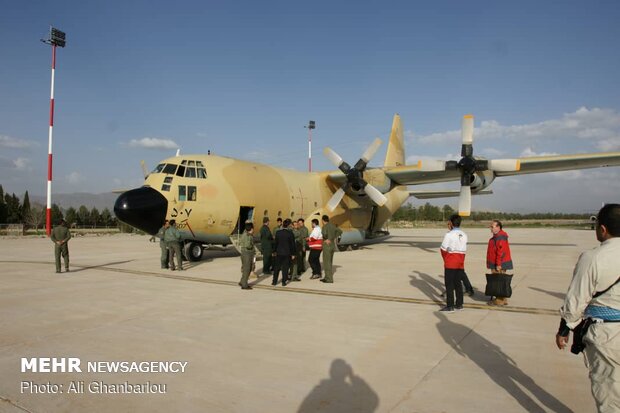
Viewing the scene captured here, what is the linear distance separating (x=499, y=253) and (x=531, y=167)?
41.0 ft

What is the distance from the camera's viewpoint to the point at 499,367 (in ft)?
15.7

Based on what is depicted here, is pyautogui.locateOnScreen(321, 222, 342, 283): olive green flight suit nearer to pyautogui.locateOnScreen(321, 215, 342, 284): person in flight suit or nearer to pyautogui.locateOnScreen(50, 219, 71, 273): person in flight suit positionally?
pyautogui.locateOnScreen(321, 215, 342, 284): person in flight suit

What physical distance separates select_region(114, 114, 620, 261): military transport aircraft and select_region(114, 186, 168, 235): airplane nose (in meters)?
0.03

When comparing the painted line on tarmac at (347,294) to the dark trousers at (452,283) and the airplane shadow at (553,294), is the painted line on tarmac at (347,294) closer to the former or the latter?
the dark trousers at (452,283)

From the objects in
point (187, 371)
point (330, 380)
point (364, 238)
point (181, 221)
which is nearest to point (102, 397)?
point (187, 371)

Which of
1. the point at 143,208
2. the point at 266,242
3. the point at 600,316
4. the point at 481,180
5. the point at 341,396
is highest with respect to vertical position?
the point at 481,180

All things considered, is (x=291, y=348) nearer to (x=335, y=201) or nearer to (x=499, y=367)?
(x=499, y=367)

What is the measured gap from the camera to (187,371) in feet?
15.2

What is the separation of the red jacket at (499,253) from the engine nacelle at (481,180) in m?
10.7

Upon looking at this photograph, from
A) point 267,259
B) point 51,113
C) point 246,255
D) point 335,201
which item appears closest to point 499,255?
point 246,255

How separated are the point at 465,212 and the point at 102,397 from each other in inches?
582

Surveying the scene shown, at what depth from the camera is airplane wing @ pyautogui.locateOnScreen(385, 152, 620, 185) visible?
1698 centimetres

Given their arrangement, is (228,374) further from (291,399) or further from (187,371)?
(291,399)

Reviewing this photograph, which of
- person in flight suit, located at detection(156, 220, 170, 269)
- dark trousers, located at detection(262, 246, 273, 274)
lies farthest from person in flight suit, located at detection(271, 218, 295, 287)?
person in flight suit, located at detection(156, 220, 170, 269)
